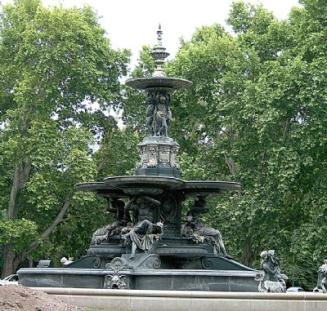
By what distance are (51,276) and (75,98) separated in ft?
60.1

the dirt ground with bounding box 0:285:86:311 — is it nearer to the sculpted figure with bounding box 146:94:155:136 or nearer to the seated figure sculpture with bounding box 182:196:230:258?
the seated figure sculpture with bounding box 182:196:230:258

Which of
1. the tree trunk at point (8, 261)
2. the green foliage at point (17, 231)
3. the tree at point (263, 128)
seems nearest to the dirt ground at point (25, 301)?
the tree at point (263, 128)

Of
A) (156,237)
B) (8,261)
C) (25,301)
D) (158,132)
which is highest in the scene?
(158,132)

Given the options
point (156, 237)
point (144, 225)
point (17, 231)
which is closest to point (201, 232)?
point (156, 237)

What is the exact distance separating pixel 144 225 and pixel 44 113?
1707cm

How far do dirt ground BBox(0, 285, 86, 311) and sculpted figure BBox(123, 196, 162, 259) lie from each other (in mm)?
5800

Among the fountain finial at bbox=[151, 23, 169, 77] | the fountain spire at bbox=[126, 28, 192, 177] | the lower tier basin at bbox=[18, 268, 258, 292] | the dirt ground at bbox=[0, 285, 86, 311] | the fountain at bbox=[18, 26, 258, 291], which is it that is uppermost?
the fountain finial at bbox=[151, 23, 169, 77]

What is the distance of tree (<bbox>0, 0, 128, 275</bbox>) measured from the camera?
113 ft

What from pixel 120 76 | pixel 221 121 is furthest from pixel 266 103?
pixel 120 76

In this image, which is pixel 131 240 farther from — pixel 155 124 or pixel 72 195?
pixel 72 195

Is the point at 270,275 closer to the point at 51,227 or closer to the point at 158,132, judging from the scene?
the point at 158,132

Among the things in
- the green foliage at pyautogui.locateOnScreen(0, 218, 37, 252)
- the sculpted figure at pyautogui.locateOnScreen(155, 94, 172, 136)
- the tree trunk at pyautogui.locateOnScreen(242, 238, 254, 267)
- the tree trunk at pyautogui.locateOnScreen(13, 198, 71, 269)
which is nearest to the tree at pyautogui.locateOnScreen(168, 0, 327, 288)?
the tree trunk at pyautogui.locateOnScreen(242, 238, 254, 267)

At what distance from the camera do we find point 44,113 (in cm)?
3600

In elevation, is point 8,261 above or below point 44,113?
below
